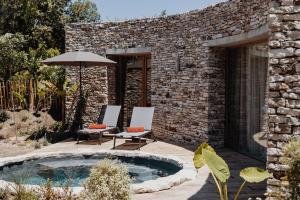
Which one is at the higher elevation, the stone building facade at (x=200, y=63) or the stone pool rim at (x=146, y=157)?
the stone building facade at (x=200, y=63)

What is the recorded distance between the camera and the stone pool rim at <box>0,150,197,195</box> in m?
6.03

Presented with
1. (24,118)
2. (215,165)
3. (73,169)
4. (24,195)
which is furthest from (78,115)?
(215,165)

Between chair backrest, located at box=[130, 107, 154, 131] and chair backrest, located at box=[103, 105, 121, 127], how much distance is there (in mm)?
752

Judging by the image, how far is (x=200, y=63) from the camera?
1048 cm

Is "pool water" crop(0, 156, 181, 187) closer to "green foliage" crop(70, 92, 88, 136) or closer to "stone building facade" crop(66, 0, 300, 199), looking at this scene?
"stone building facade" crop(66, 0, 300, 199)

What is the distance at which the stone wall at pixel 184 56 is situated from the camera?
31.8 feet

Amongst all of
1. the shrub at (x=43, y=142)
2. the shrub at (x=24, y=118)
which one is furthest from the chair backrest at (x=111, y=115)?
the shrub at (x=24, y=118)

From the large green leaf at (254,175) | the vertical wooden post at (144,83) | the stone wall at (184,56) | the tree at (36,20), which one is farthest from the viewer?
the tree at (36,20)

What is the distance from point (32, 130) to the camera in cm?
1363

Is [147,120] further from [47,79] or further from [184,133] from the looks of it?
[47,79]

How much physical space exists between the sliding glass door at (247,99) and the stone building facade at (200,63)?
251 mm

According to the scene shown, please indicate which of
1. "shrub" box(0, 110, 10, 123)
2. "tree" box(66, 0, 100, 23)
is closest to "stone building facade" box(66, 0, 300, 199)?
"shrub" box(0, 110, 10, 123)

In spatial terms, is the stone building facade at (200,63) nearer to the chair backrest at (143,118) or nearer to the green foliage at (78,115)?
the green foliage at (78,115)

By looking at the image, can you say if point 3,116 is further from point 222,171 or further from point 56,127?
point 222,171
